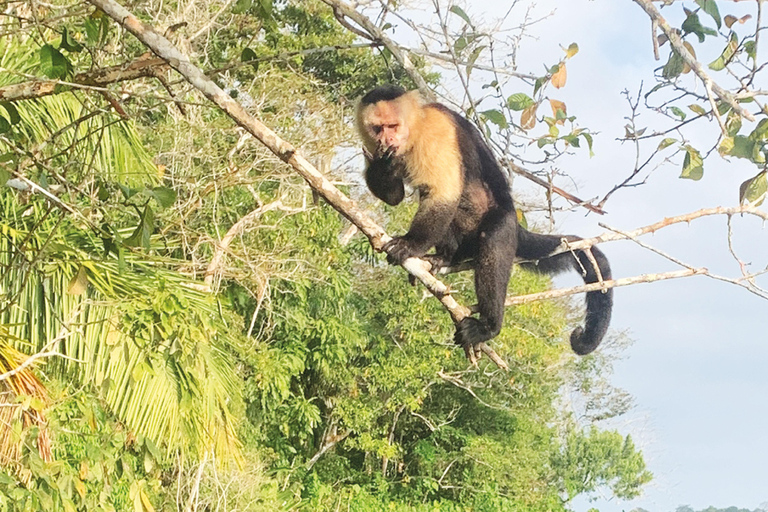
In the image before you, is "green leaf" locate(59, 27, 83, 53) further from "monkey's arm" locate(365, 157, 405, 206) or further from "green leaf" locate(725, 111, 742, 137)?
"monkey's arm" locate(365, 157, 405, 206)

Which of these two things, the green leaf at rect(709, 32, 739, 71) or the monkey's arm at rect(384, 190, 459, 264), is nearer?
the green leaf at rect(709, 32, 739, 71)

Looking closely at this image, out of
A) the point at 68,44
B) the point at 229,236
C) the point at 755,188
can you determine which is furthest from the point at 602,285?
the point at 229,236

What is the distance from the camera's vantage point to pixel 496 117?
3.66 meters

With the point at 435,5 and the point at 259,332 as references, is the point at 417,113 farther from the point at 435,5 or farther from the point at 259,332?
the point at 259,332

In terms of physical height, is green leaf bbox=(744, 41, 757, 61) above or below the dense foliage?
above

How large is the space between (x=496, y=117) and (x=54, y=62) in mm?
1642

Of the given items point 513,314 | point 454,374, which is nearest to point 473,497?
point 454,374

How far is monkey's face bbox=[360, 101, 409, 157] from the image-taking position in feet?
16.0

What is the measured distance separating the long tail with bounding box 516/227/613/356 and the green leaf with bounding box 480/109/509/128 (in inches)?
66.7

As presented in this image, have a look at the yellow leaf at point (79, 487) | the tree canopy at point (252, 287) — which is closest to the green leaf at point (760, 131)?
the tree canopy at point (252, 287)

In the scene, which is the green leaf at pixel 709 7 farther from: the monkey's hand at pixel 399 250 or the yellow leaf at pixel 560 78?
the monkey's hand at pixel 399 250

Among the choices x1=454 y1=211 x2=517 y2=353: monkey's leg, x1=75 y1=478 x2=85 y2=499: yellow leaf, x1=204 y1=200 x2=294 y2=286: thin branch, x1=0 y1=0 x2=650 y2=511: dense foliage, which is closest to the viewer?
x1=75 y1=478 x2=85 y2=499: yellow leaf

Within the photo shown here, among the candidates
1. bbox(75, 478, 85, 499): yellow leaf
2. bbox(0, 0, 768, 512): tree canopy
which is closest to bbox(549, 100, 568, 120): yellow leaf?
bbox(0, 0, 768, 512): tree canopy

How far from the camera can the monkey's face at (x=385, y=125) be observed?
192 inches
